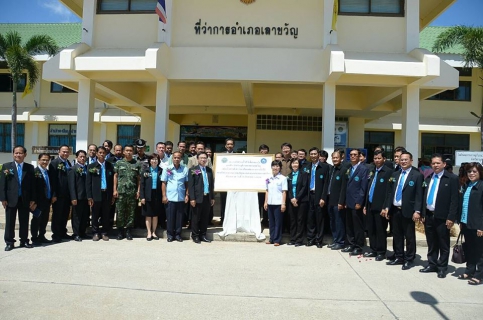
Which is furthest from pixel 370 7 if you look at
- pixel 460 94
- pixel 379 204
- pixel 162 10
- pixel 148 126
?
pixel 460 94

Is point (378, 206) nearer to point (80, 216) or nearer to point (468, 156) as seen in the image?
point (468, 156)

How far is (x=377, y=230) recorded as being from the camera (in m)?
7.14

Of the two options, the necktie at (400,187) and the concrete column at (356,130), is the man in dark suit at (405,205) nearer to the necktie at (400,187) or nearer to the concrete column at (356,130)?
the necktie at (400,187)

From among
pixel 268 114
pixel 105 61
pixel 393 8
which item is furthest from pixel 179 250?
pixel 268 114

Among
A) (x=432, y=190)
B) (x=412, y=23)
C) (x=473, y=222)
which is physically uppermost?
(x=412, y=23)

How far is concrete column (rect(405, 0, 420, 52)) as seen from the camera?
10688 millimetres

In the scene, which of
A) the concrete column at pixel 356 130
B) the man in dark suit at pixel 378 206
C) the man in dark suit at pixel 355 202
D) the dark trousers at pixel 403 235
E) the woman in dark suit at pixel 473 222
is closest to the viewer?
the woman in dark suit at pixel 473 222

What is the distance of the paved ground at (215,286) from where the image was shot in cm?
454

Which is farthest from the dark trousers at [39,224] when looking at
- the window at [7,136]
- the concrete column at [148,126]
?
the window at [7,136]

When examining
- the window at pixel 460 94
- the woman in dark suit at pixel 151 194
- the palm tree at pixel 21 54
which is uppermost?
the palm tree at pixel 21 54

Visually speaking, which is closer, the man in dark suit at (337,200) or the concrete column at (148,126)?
the man in dark suit at (337,200)

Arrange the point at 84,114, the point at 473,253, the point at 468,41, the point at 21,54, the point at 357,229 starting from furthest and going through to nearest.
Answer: the point at 21,54
the point at 468,41
the point at 84,114
the point at 357,229
the point at 473,253

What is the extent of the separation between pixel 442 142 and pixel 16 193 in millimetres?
20099

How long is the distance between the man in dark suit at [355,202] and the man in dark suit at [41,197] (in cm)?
573
